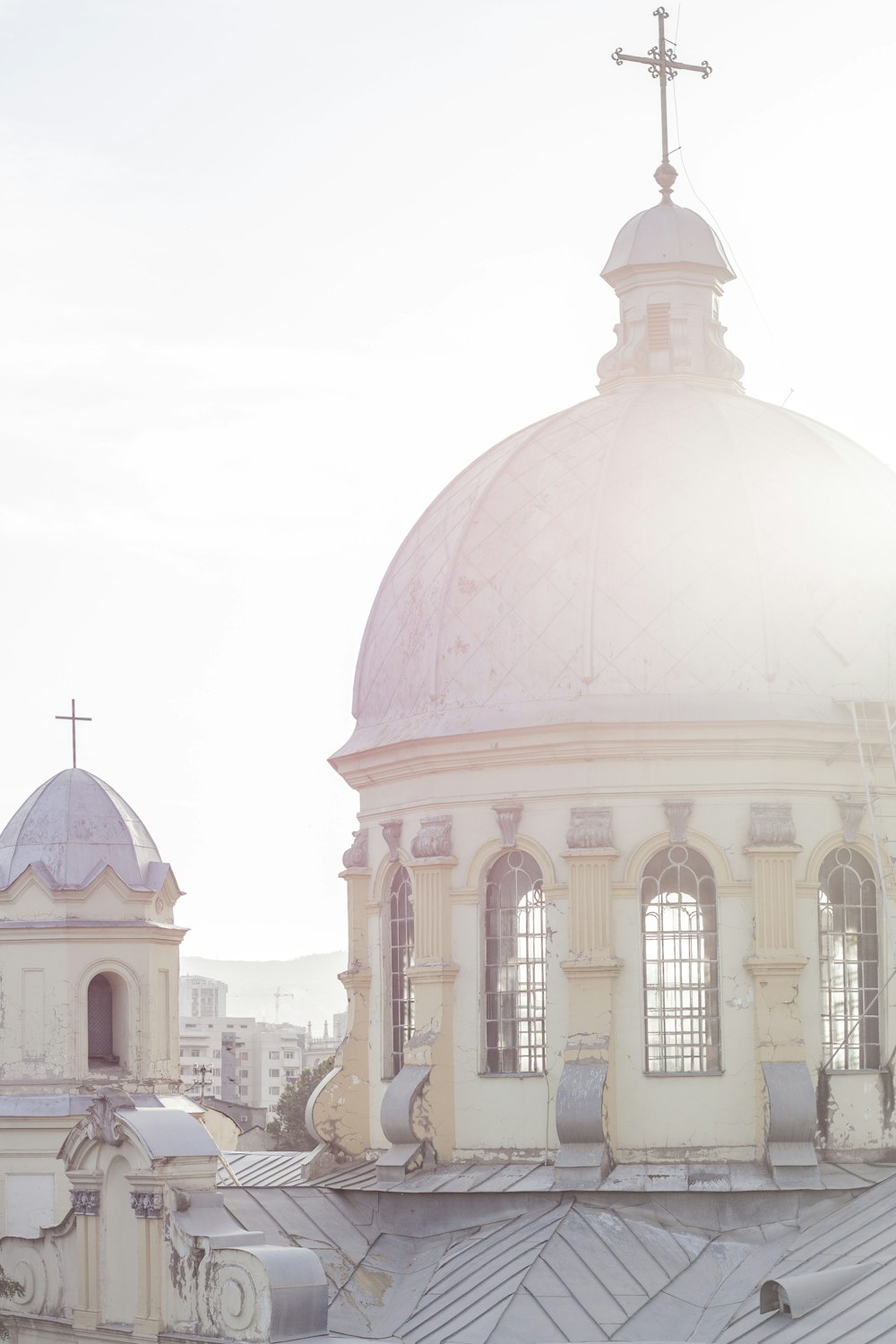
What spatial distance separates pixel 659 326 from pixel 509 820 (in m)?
6.82

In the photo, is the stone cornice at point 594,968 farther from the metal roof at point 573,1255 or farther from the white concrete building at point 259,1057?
the white concrete building at point 259,1057

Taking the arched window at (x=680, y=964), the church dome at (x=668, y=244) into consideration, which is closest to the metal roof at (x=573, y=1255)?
the arched window at (x=680, y=964)

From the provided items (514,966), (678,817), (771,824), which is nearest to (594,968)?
(514,966)

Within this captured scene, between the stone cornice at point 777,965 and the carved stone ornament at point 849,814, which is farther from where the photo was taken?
the carved stone ornament at point 849,814

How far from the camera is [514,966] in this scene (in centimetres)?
2614

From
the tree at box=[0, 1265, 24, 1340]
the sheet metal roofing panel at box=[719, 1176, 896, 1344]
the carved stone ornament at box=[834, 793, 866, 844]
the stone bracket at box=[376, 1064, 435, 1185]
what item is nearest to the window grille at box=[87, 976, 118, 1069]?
the tree at box=[0, 1265, 24, 1340]

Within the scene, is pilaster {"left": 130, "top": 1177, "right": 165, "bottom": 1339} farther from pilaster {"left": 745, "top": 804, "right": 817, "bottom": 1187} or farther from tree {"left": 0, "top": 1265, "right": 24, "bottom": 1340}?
pilaster {"left": 745, "top": 804, "right": 817, "bottom": 1187}

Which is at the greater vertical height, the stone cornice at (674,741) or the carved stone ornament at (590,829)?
the stone cornice at (674,741)

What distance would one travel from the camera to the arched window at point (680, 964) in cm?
2523

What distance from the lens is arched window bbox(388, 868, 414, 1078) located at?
27688mm

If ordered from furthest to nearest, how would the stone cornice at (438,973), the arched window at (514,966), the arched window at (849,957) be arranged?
the stone cornice at (438,973)
the arched window at (514,966)
the arched window at (849,957)

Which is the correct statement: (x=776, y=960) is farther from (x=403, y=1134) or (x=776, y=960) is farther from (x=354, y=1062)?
(x=354, y=1062)

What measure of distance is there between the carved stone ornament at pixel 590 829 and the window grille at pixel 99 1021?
10564 mm

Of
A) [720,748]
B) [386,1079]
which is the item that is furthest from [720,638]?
[386,1079]
